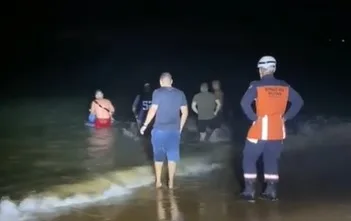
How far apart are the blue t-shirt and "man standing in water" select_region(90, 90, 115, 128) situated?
318 inches

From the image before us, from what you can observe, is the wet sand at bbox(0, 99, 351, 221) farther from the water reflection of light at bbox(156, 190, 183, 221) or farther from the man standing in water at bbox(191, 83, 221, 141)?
the man standing in water at bbox(191, 83, 221, 141)

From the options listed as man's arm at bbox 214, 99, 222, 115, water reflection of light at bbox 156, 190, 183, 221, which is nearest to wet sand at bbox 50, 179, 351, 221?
water reflection of light at bbox 156, 190, 183, 221

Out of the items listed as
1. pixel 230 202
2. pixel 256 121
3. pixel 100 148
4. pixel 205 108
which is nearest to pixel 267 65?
pixel 256 121

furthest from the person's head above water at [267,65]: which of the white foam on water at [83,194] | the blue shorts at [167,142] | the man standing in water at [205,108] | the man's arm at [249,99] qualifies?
the man standing in water at [205,108]

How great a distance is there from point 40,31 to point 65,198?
4501cm

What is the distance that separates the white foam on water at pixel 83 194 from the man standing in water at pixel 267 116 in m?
2.06

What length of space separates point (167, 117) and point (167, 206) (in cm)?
160

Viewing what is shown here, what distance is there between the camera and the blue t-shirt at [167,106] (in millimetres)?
11383

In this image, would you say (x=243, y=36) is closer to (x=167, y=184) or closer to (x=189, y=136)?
(x=189, y=136)

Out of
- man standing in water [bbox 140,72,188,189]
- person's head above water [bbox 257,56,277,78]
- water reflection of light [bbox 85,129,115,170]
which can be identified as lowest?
water reflection of light [bbox 85,129,115,170]

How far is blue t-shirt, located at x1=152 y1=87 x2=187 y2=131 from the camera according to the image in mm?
11383

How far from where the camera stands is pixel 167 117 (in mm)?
11430

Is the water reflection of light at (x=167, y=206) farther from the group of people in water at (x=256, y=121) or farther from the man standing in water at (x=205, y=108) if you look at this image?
the man standing in water at (x=205, y=108)

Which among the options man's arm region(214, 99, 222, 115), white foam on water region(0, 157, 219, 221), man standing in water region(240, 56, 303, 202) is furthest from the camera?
man's arm region(214, 99, 222, 115)
